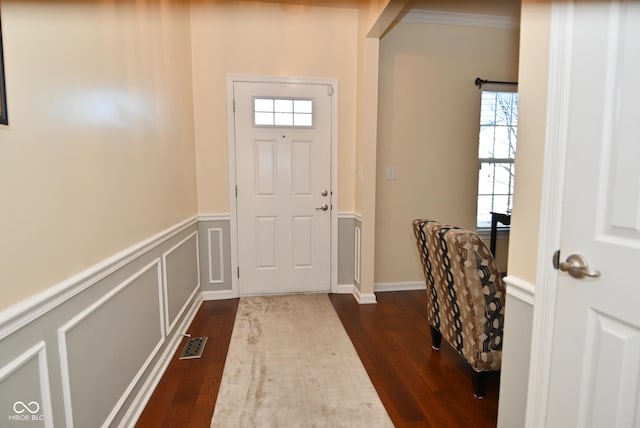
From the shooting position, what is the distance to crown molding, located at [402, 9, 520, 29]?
325 cm

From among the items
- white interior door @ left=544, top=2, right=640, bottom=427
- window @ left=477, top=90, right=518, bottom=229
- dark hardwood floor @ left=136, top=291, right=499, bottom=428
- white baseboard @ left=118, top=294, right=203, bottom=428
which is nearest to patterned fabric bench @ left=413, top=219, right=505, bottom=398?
dark hardwood floor @ left=136, top=291, right=499, bottom=428

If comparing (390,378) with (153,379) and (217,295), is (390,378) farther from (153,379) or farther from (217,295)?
(217,295)

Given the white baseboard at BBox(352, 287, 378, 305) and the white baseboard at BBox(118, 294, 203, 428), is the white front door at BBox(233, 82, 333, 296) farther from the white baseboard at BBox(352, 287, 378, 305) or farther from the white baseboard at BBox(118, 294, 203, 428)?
the white baseboard at BBox(118, 294, 203, 428)

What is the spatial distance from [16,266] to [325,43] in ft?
9.73

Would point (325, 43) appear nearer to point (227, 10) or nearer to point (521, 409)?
point (227, 10)

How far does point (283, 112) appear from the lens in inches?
127

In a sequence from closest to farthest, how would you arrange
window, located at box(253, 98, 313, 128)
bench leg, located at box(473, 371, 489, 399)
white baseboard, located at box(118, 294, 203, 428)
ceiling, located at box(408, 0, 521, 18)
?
white baseboard, located at box(118, 294, 203, 428) → bench leg, located at box(473, 371, 489, 399) → ceiling, located at box(408, 0, 521, 18) → window, located at box(253, 98, 313, 128)

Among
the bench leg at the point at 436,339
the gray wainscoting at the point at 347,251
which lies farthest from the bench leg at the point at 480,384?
the gray wainscoting at the point at 347,251

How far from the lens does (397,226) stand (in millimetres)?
3490

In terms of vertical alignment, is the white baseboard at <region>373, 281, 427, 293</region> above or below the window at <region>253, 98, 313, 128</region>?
below

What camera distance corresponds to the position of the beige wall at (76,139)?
99 cm

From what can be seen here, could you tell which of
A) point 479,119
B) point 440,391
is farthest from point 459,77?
point 440,391

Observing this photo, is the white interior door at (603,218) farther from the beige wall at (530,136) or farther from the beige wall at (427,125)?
the beige wall at (427,125)

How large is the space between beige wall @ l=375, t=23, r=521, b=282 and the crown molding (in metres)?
0.04
